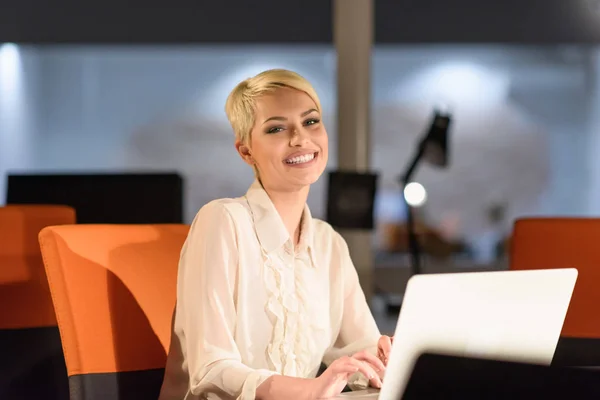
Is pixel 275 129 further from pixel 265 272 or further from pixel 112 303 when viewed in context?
pixel 112 303

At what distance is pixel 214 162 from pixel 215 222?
4.10m

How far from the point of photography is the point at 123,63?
5590 mm

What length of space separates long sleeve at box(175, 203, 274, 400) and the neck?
138 mm

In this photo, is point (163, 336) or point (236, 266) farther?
point (163, 336)

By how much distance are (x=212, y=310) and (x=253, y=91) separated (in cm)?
47

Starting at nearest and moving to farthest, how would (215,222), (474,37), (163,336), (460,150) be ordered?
(215,222)
(163,336)
(474,37)
(460,150)

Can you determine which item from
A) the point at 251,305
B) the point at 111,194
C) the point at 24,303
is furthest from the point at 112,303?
the point at 111,194

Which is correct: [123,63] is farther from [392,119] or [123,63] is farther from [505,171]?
[505,171]

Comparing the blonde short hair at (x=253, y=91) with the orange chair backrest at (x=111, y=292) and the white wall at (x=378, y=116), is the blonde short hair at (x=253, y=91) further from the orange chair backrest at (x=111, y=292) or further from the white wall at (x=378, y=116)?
the white wall at (x=378, y=116)

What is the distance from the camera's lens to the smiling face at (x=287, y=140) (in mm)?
1685

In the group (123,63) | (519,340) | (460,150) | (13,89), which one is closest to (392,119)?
(460,150)

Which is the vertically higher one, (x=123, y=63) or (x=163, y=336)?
(x=123, y=63)

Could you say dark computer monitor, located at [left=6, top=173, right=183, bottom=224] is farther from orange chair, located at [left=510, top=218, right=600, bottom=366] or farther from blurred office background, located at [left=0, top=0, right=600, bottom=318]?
blurred office background, located at [left=0, top=0, right=600, bottom=318]

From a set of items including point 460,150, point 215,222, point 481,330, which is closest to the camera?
point 481,330
